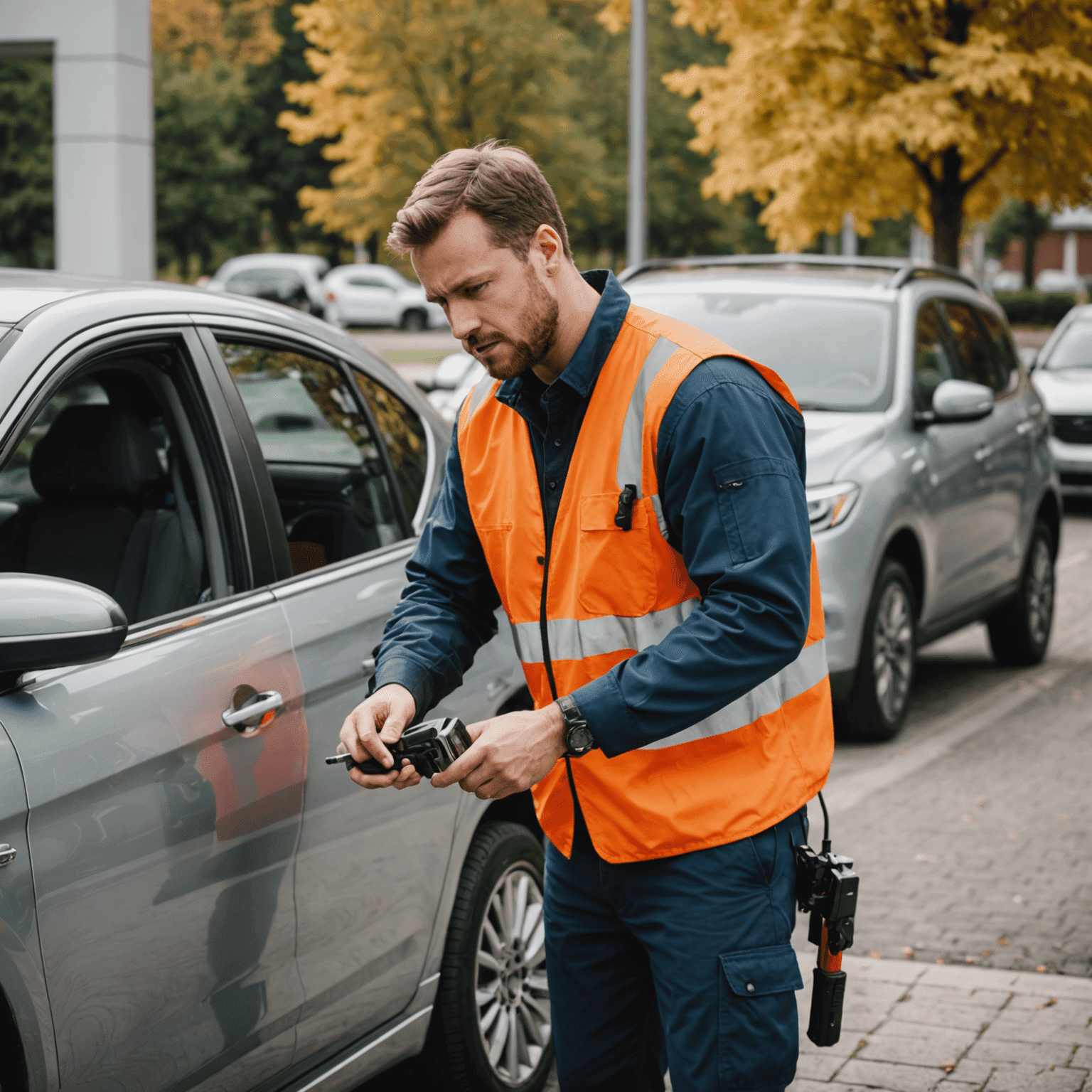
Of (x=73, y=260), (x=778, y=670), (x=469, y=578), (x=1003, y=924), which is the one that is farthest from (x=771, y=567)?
(x=73, y=260)

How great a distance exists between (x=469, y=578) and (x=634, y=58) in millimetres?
12436

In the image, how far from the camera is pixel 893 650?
23.1 feet

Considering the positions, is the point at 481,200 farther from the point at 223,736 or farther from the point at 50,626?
the point at 223,736

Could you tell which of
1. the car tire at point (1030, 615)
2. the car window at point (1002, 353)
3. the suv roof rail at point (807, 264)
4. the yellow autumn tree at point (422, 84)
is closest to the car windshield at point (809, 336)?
the suv roof rail at point (807, 264)

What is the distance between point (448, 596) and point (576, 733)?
534 mm

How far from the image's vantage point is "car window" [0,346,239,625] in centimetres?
305

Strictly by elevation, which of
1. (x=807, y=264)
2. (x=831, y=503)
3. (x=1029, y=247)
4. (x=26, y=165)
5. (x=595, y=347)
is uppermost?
(x=1029, y=247)

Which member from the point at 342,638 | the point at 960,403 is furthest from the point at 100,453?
the point at 960,403

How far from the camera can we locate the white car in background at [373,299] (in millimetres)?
40000

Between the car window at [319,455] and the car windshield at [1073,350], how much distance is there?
1300 centimetres

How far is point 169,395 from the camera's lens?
3.07 m

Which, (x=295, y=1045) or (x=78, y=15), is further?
(x=78, y=15)

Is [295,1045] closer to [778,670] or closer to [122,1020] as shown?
[122,1020]

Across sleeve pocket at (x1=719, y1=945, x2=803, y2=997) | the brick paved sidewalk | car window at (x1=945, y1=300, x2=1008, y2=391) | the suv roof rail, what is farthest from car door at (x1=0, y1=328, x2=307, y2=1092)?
car window at (x1=945, y1=300, x2=1008, y2=391)
